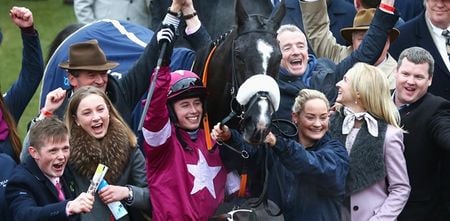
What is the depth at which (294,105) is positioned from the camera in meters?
6.92

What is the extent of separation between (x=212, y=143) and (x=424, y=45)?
93.8 inches

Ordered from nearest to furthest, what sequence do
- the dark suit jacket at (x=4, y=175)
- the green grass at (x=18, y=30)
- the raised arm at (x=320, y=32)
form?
1. the dark suit jacket at (x=4, y=175)
2. the raised arm at (x=320, y=32)
3. the green grass at (x=18, y=30)

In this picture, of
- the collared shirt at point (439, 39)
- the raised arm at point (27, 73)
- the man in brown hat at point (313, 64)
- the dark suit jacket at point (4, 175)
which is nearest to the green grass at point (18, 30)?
the raised arm at point (27, 73)

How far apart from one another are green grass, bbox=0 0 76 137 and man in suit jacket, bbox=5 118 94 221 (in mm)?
7592

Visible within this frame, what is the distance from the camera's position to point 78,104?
6812mm

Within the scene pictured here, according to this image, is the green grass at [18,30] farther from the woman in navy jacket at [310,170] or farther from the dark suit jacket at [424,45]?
the woman in navy jacket at [310,170]

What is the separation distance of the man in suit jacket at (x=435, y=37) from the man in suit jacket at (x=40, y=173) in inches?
123

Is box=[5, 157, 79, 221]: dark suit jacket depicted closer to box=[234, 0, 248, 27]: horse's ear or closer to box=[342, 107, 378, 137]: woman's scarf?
box=[234, 0, 248, 27]: horse's ear

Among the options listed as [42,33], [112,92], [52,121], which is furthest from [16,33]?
[52,121]

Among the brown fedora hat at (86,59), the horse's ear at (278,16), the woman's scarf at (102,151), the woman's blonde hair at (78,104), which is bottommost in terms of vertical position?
the woman's scarf at (102,151)

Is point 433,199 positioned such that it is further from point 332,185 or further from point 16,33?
point 16,33

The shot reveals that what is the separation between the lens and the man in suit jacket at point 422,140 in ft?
24.0

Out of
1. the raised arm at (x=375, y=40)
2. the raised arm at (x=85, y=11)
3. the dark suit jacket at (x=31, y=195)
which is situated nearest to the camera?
the dark suit jacket at (x=31, y=195)

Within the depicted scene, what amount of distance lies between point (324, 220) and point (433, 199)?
95cm
